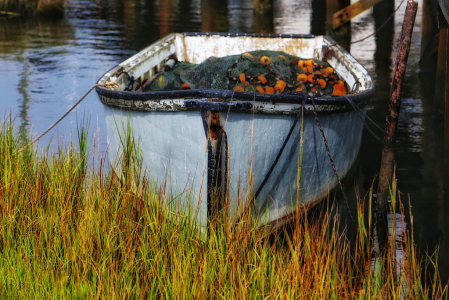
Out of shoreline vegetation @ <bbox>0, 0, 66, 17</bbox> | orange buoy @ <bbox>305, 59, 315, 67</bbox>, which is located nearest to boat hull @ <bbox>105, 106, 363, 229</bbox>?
orange buoy @ <bbox>305, 59, 315, 67</bbox>

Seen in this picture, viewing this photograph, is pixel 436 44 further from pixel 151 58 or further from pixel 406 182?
pixel 151 58

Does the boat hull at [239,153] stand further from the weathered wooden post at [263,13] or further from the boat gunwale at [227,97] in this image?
the weathered wooden post at [263,13]

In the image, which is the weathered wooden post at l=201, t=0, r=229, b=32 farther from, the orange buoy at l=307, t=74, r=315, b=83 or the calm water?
the orange buoy at l=307, t=74, r=315, b=83

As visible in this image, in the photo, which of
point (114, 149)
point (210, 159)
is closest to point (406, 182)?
point (210, 159)

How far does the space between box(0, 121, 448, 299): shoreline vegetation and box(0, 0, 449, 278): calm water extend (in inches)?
43.7

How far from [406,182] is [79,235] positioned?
3.85 m

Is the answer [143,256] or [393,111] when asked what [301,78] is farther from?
[143,256]

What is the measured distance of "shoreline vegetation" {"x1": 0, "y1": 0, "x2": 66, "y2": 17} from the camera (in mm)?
18531

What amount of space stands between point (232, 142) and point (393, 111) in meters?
1.66

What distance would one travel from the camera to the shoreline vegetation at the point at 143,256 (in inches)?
121

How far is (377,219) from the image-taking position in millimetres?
5078

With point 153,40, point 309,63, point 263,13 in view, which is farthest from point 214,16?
point 309,63

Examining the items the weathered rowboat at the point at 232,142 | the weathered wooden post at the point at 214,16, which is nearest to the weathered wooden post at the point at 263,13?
the weathered wooden post at the point at 214,16

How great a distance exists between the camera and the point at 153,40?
14.9 meters
